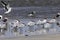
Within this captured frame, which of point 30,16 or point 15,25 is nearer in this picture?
point 15,25

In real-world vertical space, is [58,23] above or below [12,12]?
below

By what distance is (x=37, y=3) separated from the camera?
97.5 inches

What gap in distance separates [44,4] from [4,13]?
488 millimetres

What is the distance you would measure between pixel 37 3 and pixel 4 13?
410 millimetres

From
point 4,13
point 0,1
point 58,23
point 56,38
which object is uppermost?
point 0,1

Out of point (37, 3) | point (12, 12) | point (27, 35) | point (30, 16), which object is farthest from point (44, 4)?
point (27, 35)

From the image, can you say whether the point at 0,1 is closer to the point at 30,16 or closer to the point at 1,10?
the point at 1,10

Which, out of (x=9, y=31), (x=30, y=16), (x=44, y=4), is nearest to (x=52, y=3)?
(x=44, y=4)

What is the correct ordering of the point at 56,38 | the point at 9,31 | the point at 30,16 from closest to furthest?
the point at 56,38, the point at 9,31, the point at 30,16

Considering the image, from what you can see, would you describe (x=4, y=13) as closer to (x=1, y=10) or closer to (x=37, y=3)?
(x=1, y=10)

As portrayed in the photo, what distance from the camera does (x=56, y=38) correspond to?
79.5 inches

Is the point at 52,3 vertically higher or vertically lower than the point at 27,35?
higher

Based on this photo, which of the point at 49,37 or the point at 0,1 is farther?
the point at 0,1

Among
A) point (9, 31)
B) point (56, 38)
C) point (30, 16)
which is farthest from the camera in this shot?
point (30, 16)
